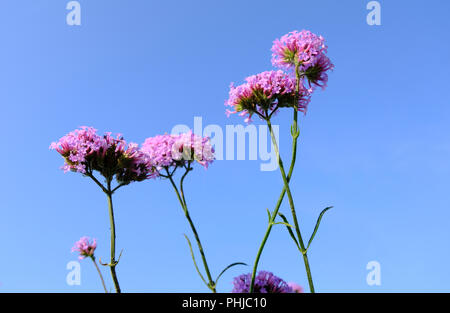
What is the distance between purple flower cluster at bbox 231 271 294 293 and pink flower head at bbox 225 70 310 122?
2422 mm

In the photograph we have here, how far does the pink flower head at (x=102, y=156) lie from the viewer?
633 cm

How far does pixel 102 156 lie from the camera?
6355mm

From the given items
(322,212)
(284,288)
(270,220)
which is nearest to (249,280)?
(284,288)

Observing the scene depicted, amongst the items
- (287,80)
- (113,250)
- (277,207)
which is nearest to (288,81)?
(287,80)

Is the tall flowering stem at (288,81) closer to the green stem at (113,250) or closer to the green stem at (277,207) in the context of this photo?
the green stem at (277,207)

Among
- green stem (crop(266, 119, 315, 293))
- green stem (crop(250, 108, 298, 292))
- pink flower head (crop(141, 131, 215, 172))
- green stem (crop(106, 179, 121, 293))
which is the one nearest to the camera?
green stem (crop(250, 108, 298, 292))

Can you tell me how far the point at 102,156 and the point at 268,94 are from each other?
8.72 feet

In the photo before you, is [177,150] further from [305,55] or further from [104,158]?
[305,55]

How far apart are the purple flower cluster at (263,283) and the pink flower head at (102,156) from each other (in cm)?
216

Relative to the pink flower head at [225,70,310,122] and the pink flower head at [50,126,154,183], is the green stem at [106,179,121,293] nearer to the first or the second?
the pink flower head at [50,126,154,183]

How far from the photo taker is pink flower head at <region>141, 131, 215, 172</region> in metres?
5.98

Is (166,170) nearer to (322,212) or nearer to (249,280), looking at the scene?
(249,280)

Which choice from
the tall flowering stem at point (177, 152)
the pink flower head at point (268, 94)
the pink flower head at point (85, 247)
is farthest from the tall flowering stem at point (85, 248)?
the pink flower head at point (268, 94)

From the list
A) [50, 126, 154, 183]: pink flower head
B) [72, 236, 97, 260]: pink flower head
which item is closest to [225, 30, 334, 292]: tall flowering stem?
[50, 126, 154, 183]: pink flower head
